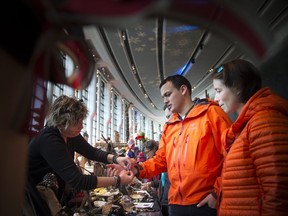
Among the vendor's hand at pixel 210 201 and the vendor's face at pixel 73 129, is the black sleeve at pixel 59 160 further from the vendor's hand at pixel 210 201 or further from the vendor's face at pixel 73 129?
the vendor's hand at pixel 210 201

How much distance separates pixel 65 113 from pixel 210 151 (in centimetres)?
106

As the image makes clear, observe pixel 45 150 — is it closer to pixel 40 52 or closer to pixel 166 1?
pixel 40 52

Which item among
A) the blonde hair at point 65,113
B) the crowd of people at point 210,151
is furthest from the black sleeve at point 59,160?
the blonde hair at point 65,113

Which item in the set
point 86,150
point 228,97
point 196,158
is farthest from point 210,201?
point 86,150

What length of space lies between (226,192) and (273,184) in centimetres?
30

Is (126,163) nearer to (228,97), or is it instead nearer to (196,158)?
(196,158)

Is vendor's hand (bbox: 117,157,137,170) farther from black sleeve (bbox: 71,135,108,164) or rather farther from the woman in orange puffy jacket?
the woman in orange puffy jacket

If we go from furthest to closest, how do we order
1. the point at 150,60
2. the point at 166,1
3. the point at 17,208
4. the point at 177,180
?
the point at 177,180 → the point at 150,60 → the point at 17,208 → the point at 166,1

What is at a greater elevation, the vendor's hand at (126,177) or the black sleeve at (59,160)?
the black sleeve at (59,160)

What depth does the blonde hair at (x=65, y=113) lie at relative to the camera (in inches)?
63.1

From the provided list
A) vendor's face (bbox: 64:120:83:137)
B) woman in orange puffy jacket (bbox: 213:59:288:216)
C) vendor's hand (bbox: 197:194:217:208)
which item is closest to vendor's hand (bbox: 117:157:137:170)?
vendor's face (bbox: 64:120:83:137)

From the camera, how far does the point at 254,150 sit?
1103 millimetres

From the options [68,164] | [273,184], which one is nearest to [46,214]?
[68,164]

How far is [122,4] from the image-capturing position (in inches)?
12.6
